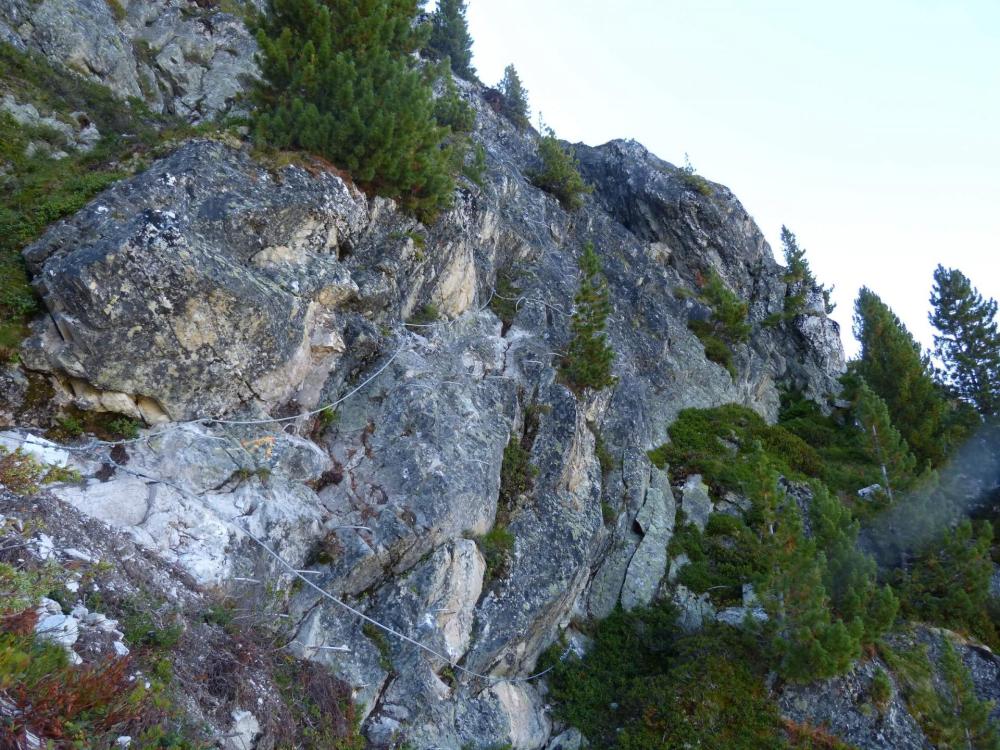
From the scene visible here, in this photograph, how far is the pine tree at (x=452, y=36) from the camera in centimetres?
3647

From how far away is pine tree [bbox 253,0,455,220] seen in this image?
1433cm

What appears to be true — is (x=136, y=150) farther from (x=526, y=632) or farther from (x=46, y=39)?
(x=526, y=632)

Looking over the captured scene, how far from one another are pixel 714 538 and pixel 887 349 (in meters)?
13.9

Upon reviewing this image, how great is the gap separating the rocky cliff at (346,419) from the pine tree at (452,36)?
19875 millimetres

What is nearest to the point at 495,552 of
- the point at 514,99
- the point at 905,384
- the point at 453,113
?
the point at 453,113

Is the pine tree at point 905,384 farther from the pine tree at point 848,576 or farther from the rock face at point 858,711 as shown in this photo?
the rock face at point 858,711

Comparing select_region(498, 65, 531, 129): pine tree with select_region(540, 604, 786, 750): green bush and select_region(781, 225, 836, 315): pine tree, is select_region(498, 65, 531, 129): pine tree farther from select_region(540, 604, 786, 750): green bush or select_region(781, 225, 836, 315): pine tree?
select_region(540, 604, 786, 750): green bush

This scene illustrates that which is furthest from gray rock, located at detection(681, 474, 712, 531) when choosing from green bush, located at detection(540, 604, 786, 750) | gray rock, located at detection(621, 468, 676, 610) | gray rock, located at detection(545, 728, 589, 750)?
gray rock, located at detection(545, 728, 589, 750)

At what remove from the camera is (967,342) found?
25781 mm

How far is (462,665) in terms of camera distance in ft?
39.6

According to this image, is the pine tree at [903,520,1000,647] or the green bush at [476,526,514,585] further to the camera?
the pine tree at [903,520,1000,647]

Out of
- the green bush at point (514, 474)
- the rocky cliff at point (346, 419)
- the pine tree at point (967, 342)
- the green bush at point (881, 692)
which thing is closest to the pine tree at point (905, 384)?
the pine tree at point (967, 342)

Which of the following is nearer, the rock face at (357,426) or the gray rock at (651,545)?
the rock face at (357,426)

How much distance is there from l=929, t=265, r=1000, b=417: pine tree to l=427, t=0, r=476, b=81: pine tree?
3004 centimetres
